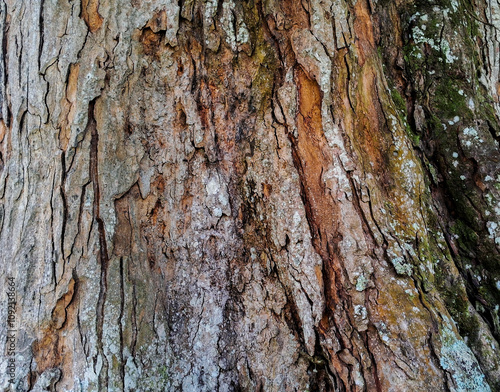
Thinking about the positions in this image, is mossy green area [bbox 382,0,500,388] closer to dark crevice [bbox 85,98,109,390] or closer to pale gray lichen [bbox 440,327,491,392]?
pale gray lichen [bbox 440,327,491,392]

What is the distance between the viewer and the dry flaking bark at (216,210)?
153 centimetres

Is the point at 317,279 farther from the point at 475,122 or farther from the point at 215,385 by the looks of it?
the point at 475,122

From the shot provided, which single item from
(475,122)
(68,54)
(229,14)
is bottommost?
(475,122)

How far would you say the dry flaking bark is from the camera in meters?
1.53

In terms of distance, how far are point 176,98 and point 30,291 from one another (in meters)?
0.96

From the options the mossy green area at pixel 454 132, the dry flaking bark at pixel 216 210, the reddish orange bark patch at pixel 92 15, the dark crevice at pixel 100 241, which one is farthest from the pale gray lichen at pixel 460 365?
the reddish orange bark patch at pixel 92 15

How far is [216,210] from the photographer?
5.60 ft

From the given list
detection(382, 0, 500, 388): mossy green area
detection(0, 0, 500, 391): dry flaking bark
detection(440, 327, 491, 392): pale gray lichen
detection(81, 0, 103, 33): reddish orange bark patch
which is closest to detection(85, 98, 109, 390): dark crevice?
detection(0, 0, 500, 391): dry flaking bark

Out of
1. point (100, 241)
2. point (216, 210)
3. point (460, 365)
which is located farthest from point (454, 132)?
point (100, 241)

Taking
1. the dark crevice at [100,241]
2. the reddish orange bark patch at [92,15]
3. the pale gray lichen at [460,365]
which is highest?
the reddish orange bark patch at [92,15]

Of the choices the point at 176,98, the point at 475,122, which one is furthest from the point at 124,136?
the point at 475,122

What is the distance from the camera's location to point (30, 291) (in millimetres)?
1547

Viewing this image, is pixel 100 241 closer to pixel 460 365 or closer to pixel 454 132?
pixel 460 365

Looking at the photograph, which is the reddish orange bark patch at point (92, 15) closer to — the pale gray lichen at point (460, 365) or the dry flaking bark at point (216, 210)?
the dry flaking bark at point (216, 210)
